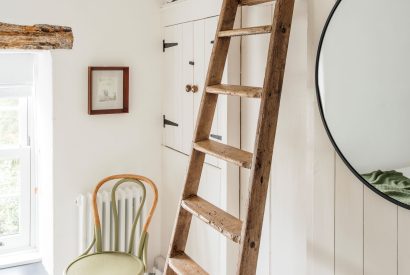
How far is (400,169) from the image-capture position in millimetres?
1387

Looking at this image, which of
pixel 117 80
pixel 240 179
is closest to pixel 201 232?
pixel 240 179

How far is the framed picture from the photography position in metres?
2.90

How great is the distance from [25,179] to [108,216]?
36.4 inches

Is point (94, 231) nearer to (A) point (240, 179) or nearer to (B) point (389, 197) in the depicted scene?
(A) point (240, 179)

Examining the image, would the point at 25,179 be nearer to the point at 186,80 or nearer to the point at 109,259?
the point at 109,259

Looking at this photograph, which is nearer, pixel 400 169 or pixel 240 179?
pixel 400 169

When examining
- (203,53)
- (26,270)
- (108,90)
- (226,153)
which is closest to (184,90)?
(203,53)

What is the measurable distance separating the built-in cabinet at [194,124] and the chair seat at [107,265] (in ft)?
1.37

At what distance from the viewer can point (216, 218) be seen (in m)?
1.72

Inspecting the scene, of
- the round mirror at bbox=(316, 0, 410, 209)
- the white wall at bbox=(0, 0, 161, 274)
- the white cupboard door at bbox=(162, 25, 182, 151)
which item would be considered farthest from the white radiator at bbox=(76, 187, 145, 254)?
the round mirror at bbox=(316, 0, 410, 209)

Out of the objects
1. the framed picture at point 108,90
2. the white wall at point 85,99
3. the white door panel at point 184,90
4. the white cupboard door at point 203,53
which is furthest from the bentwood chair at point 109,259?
the white cupboard door at point 203,53

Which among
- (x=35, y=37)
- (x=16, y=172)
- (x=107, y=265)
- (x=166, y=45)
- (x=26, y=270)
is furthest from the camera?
(x=16, y=172)

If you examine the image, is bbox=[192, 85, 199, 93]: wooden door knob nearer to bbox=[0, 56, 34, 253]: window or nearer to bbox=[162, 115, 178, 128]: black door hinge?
bbox=[162, 115, 178, 128]: black door hinge

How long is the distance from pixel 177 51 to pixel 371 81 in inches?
64.8
